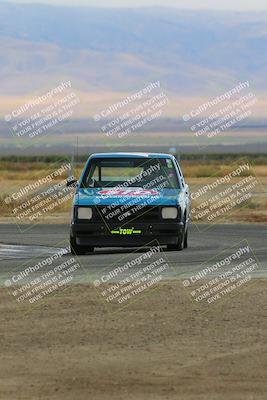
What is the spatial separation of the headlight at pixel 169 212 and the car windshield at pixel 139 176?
2.44ft

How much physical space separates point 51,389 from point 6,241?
1542 centimetres

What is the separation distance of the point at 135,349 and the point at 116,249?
1153 centimetres

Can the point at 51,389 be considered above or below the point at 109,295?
above

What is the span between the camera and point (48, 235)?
27.2 meters

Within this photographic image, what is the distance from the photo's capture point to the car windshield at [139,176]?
74.1ft

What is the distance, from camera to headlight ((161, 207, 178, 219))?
71.9ft

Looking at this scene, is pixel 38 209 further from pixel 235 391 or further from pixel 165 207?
pixel 235 391

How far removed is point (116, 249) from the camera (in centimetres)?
2359

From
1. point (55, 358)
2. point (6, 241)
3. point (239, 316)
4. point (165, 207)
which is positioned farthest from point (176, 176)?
point (55, 358)

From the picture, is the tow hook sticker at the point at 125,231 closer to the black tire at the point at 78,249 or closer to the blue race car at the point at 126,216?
the blue race car at the point at 126,216

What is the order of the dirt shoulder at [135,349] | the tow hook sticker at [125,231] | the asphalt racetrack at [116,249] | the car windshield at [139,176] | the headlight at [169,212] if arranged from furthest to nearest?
the car windshield at [139,176], the headlight at [169,212], the tow hook sticker at [125,231], the asphalt racetrack at [116,249], the dirt shoulder at [135,349]

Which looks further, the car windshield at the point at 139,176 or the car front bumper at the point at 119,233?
the car windshield at the point at 139,176

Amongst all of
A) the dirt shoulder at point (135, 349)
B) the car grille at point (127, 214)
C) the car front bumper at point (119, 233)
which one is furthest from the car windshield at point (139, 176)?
the dirt shoulder at point (135, 349)

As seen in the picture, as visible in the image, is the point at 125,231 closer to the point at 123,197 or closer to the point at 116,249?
the point at 123,197
